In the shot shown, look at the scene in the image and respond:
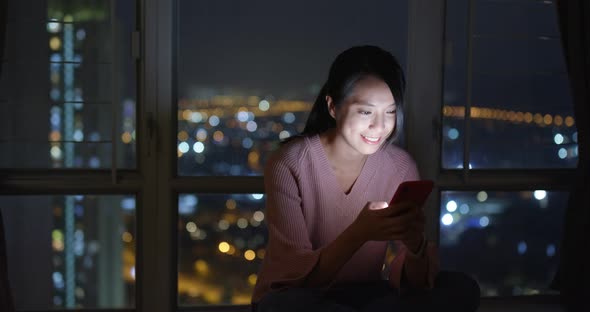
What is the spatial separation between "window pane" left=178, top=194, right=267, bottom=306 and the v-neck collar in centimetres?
64

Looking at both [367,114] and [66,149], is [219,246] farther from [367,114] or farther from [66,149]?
[367,114]

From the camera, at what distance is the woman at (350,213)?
4.96 ft

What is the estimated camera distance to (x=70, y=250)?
92.1 inches

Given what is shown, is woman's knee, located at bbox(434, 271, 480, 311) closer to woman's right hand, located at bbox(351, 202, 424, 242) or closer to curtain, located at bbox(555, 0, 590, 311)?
woman's right hand, located at bbox(351, 202, 424, 242)

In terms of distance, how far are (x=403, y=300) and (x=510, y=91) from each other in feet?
4.16

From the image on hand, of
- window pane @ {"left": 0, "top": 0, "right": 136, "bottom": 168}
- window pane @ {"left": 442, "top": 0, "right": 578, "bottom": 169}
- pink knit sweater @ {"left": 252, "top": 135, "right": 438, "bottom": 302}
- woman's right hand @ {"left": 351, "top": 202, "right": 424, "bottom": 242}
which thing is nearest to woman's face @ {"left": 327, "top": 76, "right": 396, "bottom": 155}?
pink knit sweater @ {"left": 252, "top": 135, "right": 438, "bottom": 302}

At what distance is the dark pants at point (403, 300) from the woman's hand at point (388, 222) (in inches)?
5.8

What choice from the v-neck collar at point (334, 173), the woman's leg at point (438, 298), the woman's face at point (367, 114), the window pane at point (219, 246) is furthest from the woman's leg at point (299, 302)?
the window pane at point (219, 246)

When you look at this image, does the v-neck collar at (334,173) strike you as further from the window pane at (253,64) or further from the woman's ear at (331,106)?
the window pane at (253,64)

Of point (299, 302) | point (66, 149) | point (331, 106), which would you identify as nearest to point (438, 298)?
point (299, 302)

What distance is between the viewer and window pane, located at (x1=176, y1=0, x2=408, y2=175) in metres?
2.30

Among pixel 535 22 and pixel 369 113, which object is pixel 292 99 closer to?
pixel 369 113

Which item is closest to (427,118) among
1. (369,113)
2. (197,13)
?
(369,113)

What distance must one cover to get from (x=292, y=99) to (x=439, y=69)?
0.54m
